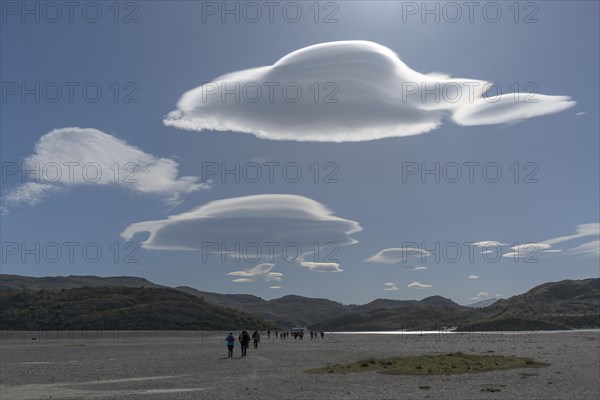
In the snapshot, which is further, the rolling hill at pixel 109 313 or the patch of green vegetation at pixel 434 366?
the rolling hill at pixel 109 313

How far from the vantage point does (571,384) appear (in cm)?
2702

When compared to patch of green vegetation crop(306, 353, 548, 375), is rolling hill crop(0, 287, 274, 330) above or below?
below

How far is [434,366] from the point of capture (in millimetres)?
33938

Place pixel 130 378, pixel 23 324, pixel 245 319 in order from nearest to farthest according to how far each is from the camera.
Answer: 1. pixel 130 378
2. pixel 23 324
3. pixel 245 319

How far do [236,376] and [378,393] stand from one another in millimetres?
9610

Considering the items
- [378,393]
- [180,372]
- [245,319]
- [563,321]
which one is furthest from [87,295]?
[378,393]

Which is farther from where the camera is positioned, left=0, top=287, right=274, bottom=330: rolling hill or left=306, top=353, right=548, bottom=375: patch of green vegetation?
left=0, top=287, right=274, bottom=330: rolling hill

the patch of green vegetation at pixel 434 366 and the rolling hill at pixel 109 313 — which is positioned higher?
the patch of green vegetation at pixel 434 366

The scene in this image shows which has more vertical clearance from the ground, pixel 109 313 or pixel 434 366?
pixel 434 366

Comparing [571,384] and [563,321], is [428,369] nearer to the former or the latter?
[571,384]

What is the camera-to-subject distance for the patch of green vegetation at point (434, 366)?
3195 cm

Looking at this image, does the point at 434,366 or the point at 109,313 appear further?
the point at 109,313

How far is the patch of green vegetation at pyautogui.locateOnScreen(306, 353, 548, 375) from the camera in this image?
105ft

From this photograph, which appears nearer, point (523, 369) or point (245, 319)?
point (523, 369)
